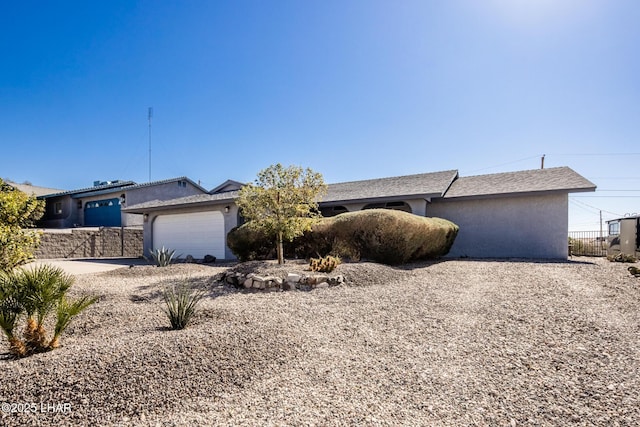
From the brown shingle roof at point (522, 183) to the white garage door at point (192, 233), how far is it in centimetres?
1140

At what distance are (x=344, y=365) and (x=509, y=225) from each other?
12913 millimetres

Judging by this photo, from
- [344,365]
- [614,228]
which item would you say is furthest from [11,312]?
[614,228]

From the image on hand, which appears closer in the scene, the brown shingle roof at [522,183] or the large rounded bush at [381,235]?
the large rounded bush at [381,235]

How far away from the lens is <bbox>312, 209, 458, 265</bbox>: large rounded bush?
9.59 metres

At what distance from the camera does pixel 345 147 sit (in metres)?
15.6

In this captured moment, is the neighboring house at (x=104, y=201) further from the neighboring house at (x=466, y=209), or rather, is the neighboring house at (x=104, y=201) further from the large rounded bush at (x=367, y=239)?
the large rounded bush at (x=367, y=239)

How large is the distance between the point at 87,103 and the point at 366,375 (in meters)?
16.4

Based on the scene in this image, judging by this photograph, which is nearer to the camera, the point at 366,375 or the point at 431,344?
the point at 366,375

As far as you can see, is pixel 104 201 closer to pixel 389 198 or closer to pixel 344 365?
pixel 389 198

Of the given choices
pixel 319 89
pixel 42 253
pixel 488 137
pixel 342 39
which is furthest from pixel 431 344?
pixel 42 253

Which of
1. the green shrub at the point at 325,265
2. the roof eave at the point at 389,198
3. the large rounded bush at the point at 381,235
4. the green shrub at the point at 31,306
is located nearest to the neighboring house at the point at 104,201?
the roof eave at the point at 389,198

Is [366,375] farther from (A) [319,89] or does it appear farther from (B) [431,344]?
(A) [319,89]

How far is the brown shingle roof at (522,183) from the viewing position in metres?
12.3

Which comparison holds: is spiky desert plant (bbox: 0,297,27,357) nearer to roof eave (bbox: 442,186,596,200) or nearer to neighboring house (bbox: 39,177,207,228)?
roof eave (bbox: 442,186,596,200)
